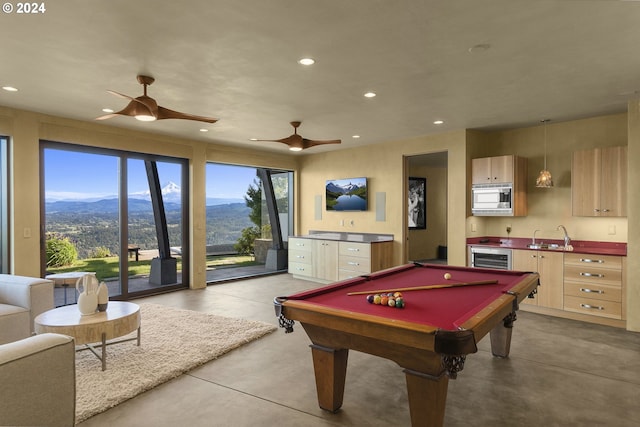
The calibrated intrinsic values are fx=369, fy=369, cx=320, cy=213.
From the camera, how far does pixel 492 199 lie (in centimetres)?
559

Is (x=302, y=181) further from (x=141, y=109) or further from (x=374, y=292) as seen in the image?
(x=374, y=292)

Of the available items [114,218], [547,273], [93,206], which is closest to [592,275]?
[547,273]

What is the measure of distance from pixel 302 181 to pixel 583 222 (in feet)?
17.8

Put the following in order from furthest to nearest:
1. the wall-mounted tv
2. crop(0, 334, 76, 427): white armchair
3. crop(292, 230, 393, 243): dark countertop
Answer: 1. the wall-mounted tv
2. crop(292, 230, 393, 243): dark countertop
3. crop(0, 334, 76, 427): white armchair

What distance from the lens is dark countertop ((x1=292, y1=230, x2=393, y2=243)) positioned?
275 inches

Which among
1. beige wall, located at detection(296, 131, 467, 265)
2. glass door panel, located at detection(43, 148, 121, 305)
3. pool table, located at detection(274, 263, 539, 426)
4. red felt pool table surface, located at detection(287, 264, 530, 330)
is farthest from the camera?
beige wall, located at detection(296, 131, 467, 265)

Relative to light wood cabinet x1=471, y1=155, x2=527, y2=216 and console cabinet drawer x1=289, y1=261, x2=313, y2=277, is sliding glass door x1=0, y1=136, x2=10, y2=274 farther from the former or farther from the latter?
light wood cabinet x1=471, y1=155, x2=527, y2=216

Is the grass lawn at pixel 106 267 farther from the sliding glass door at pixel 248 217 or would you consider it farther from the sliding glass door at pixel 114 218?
the sliding glass door at pixel 248 217

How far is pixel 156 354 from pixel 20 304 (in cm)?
148

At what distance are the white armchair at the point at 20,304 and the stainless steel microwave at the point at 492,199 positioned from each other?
5660 mm

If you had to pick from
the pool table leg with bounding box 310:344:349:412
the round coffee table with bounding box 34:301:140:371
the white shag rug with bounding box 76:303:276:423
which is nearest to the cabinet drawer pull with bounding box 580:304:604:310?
the pool table leg with bounding box 310:344:349:412

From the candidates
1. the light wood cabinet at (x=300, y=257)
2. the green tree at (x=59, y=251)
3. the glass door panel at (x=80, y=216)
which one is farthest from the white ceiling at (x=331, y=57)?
the light wood cabinet at (x=300, y=257)

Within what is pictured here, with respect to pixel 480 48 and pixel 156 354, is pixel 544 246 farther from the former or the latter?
pixel 156 354

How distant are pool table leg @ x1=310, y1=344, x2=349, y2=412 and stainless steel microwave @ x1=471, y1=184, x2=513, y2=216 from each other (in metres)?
3.96
